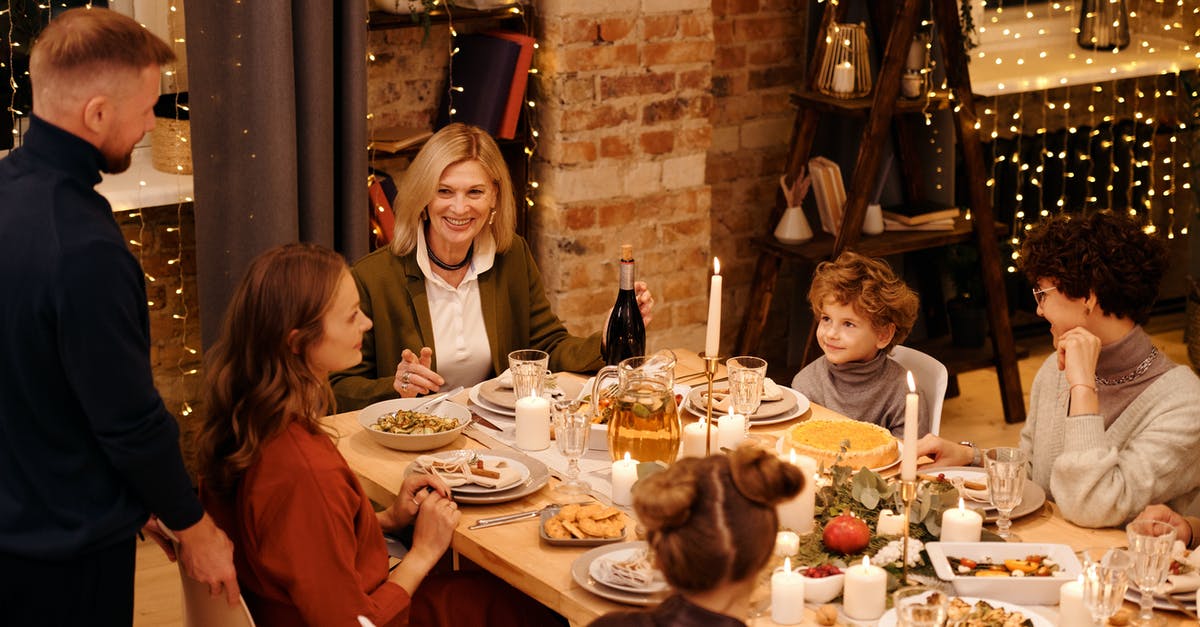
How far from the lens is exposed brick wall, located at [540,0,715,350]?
12.9ft

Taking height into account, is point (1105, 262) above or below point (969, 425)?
above

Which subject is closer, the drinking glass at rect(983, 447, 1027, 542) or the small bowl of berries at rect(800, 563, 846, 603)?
the small bowl of berries at rect(800, 563, 846, 603)

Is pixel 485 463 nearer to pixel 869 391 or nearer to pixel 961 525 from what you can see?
pixel 961 525

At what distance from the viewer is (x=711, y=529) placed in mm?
1644

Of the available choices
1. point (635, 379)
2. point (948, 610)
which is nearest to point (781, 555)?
point (948, 610)

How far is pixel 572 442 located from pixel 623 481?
119mm

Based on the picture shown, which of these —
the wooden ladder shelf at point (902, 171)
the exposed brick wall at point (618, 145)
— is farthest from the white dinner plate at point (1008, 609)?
the wooden ladder shelf at point (902, 171)

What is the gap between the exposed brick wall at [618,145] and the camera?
3.93 metres

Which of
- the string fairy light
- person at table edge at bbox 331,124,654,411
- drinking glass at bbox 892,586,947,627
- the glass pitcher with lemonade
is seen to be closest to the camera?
drinking glass at bbox 892,586,947,627

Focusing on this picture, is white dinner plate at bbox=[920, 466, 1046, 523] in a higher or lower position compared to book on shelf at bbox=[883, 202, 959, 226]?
lower

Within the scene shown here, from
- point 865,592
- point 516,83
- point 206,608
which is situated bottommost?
point 206,608

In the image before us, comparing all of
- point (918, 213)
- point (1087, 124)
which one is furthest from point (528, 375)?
point (1087, 124)

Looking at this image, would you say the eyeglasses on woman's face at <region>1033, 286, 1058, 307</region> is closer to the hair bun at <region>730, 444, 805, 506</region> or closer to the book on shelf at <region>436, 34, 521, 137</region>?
the hair bun at <region>730, 444, 805, 506</region>

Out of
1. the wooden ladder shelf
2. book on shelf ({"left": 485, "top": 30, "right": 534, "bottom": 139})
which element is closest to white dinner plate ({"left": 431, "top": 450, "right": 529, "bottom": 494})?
book on shelf ({"left": 485, "top": 30, "right": 534, "bottom": 139})
